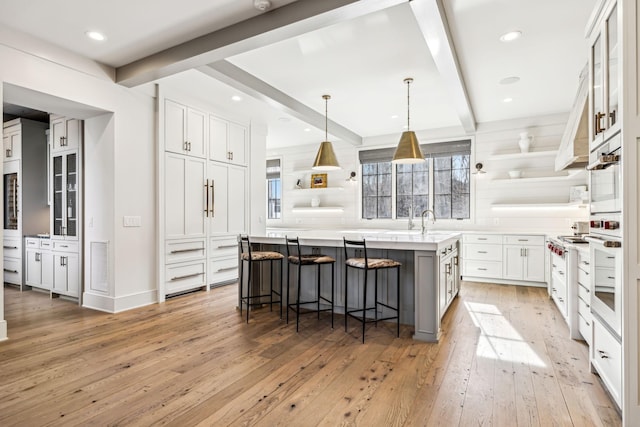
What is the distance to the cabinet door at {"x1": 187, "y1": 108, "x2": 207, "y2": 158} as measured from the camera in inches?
192

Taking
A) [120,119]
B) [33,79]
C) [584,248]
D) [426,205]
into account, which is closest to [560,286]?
[584,248]

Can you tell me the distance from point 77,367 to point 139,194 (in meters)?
2.24

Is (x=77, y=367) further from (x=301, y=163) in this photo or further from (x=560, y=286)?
(x=301, y=163)

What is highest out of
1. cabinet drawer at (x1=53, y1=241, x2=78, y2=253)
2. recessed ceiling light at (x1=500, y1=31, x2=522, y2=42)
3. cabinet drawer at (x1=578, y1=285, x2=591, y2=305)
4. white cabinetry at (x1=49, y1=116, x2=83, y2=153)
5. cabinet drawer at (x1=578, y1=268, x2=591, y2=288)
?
recessed ceiling light at (x1=500, y1=31, x2=522, y2=42)

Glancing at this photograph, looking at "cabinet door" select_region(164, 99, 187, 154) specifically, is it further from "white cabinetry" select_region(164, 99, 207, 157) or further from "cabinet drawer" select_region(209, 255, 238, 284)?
"cabinet drawer" select_region(209, 255, 238, 284)

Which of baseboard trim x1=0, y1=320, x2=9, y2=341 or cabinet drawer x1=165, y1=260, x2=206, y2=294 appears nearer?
baseboard trim x1=0, y1=320, x2=9, y2=341

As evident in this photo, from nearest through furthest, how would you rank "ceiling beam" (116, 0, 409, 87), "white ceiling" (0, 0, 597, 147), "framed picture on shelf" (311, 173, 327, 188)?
"ceiling beam" (116, 0, 409, 87), "white ceiling" (0, 0, 597, 147), "framed picture on shelf" (311, 173, 327, 188)

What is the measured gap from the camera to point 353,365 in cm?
258

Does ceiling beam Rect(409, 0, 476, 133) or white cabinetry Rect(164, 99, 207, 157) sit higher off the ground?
ceiling beam Rect(409, 0, 476, 133)

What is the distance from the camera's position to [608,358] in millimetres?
2047

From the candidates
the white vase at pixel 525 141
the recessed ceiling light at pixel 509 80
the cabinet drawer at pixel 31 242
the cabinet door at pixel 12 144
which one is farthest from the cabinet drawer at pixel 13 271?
the white vase at pixel 525 141

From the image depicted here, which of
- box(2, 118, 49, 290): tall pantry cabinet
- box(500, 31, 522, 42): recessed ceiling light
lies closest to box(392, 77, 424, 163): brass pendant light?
box(500, 31, 522, 42): recessed ceiling light

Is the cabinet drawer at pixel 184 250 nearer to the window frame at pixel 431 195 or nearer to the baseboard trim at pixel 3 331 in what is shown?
the baseboard trim at pixel 3 331

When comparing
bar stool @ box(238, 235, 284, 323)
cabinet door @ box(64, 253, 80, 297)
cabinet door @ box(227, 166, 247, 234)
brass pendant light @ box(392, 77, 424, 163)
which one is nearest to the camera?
bar stool @ box(238, 235, 284, 323)
